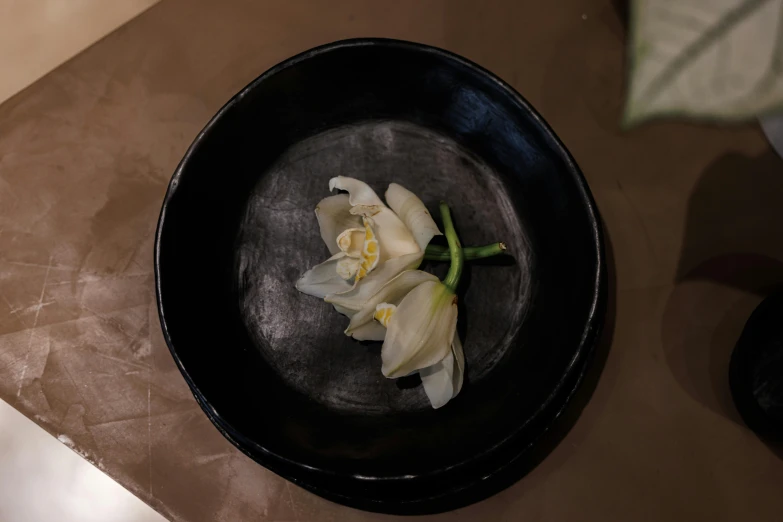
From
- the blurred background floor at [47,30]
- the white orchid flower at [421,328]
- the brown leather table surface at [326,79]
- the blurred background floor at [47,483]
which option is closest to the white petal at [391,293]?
the white orchid flower at [421,328]

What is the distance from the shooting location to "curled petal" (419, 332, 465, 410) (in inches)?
18.2

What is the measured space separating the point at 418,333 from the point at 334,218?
14cm

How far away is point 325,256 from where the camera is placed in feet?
1.77

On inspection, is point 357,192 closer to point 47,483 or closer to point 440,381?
point 440,381

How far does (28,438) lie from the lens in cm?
53

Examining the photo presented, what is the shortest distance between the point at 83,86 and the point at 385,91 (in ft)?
1.15

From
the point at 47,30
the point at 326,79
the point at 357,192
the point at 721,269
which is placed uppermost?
the point at 47,30

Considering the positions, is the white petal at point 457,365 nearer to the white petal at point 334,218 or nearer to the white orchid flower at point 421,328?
the white orchid flower at point 421,328

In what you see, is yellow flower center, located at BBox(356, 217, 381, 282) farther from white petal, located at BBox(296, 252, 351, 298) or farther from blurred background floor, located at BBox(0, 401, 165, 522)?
blurred background floor, located at BBox(0, 401, 165, 522)

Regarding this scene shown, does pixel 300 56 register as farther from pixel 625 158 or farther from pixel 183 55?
pixel 625 158

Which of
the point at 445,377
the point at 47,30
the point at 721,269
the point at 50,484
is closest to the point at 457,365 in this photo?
the point at 445,377

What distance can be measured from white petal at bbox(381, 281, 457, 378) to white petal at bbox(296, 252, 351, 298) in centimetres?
7

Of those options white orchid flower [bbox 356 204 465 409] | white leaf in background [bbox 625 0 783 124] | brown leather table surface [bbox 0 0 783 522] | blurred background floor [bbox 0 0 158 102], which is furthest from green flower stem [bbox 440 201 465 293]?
blurred background floor [bbox 0 0 158 102]

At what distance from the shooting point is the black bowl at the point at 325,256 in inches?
17.6
